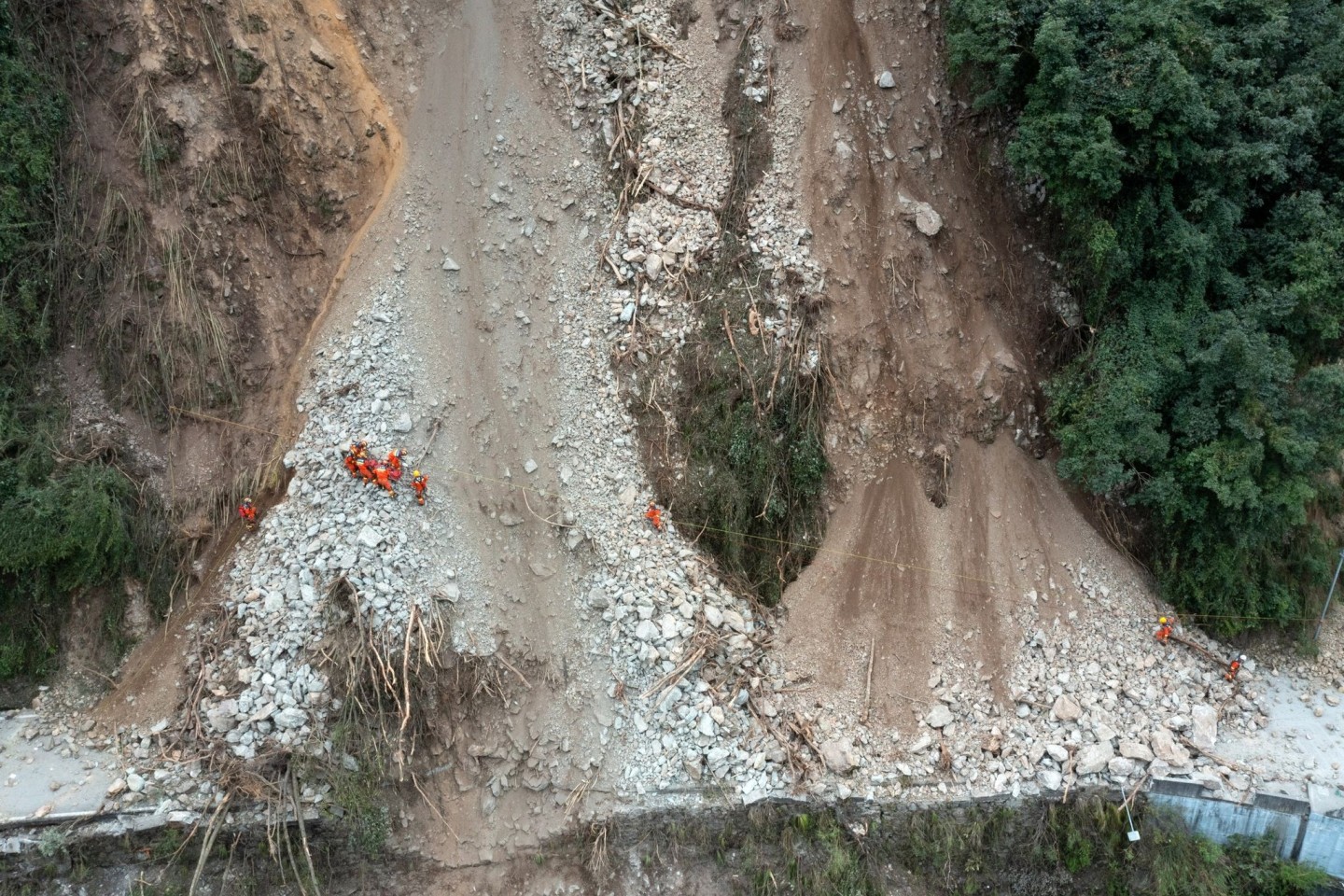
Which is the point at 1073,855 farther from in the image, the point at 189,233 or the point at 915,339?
the point at 189,233

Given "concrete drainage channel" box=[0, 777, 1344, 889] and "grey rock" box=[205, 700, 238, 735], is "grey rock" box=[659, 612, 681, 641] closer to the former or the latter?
"concrete drainage channel" box=[0, 777, 1344, 889]

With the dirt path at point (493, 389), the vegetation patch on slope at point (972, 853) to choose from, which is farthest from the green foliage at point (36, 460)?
the vegetation patch on slope at point (972, 853)

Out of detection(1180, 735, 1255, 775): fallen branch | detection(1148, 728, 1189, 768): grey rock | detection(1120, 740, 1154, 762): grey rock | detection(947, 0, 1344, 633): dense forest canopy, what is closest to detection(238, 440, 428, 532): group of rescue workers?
detection(947, 0, 1344, 633): dense forest canopy

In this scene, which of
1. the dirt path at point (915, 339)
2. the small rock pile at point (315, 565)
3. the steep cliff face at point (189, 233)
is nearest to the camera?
the small rock pile at point (315, 565)

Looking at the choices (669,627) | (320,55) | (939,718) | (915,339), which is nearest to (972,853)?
(939,718)

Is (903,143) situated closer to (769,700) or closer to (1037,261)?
(1037,261)

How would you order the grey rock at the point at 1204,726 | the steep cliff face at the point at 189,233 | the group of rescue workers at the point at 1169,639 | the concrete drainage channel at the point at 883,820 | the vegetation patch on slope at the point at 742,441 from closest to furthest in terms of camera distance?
the concrete drainage channel at the point at 883,820 < the grey rock at the point at 1204,726 < the steep cliff face at the point at 189,233 < the group of rescue workers at the point at 1169,639 < the vegetation patch on slope at the point at 742,441

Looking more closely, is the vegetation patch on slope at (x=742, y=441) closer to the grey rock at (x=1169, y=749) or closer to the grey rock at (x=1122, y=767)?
the grey rock at (x=1122, y=767)
